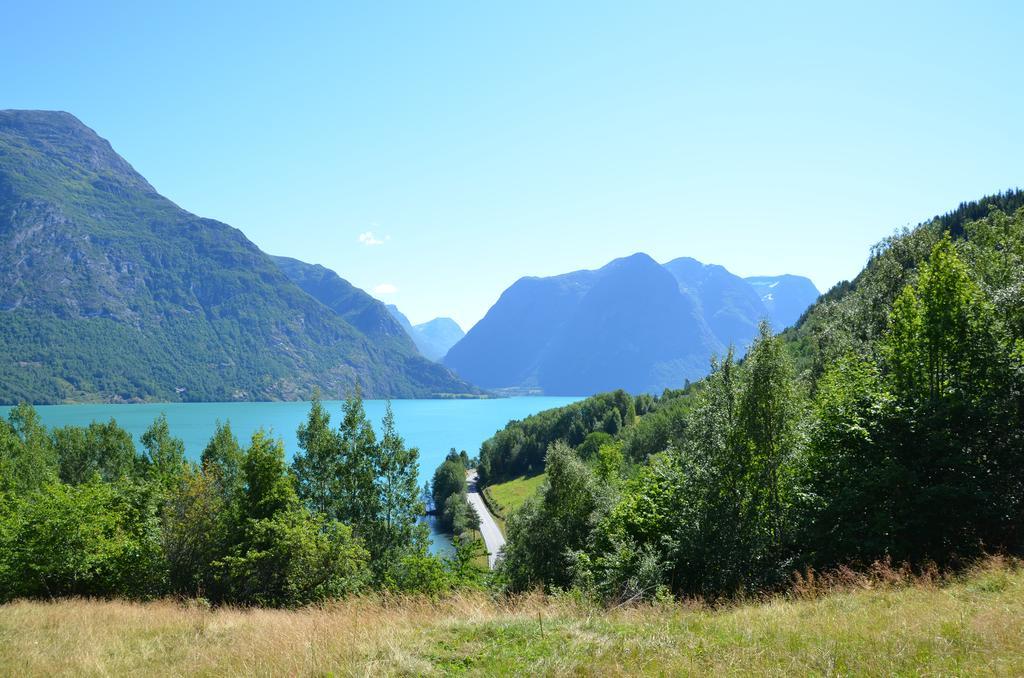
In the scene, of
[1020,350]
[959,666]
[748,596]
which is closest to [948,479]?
[1020,350]

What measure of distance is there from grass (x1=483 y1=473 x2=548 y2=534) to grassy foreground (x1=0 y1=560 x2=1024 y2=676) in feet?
253

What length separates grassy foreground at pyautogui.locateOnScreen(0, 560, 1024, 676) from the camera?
6102 mm

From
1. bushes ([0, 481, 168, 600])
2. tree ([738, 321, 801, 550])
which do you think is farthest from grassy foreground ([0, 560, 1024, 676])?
bushes ([0, 481, 168, 600])

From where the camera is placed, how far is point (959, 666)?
5.73m

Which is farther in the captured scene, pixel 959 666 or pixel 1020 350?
pixel 1020 350

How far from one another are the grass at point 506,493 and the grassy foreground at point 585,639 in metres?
77.0

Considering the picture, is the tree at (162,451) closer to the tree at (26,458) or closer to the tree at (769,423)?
the tree at (26,458)

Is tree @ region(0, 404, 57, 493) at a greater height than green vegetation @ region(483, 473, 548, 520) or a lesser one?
greater

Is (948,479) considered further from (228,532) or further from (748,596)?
(228,532)

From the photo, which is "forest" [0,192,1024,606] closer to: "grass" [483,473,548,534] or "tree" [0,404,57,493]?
"tree" [0,404,57,493]

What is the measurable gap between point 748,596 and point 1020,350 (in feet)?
32.4

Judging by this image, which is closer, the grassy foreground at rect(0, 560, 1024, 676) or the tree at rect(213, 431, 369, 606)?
the grassy foreground at rect(0, 560, 1024, 676)

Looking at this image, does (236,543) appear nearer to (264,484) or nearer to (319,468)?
(264,484)

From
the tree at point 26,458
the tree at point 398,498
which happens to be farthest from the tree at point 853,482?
the tree at point 26,458
